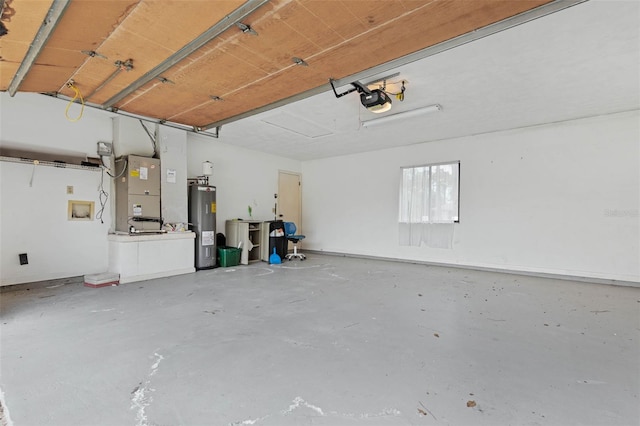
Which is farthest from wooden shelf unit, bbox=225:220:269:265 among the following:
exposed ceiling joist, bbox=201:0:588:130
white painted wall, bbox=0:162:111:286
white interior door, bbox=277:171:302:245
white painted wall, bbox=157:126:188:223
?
exposed ceiling joist, bbox=201:0:588:130

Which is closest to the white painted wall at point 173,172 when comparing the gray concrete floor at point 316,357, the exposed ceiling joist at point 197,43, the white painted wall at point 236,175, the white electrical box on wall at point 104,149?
the white painted wall at point 236,175

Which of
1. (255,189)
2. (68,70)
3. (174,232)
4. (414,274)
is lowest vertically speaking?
(414,274)

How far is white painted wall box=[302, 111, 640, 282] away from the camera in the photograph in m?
4.37

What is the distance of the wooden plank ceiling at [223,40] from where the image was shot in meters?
1.97

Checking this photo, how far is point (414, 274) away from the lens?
514cm

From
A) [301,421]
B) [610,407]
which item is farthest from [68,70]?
[610,407]

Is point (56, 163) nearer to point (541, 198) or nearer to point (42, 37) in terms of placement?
point (42, 37)

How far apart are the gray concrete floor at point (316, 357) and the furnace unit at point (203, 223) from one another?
1475mm

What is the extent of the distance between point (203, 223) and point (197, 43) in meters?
3.52

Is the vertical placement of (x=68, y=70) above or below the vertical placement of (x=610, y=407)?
above

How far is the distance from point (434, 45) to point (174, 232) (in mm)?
4655

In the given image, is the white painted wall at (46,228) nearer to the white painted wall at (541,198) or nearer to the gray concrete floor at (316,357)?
the gray concrete floor at (316,357)

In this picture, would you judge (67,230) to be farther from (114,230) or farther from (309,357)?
(309,357)

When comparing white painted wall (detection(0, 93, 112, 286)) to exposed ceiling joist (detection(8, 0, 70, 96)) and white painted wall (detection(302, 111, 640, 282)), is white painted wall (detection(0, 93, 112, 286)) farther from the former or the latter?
white painted wall (detection(302, 111, 640, 282))
